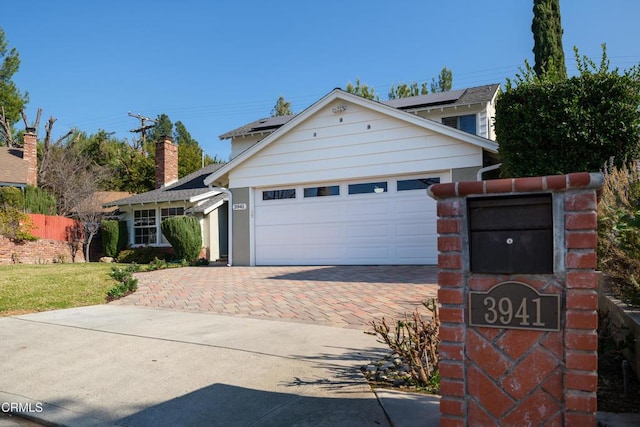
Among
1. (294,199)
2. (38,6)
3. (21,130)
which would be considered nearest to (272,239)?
(294,199)

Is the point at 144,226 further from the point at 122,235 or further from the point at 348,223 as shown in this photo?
the point at 348,223

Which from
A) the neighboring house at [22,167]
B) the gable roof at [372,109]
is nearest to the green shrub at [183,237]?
the gable roof at [372,109]

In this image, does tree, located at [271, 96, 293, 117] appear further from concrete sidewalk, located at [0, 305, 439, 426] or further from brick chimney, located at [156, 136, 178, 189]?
concrete sidewalk, located at [0, 305, 439, 426]

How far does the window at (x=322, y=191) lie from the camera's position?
1321 centimetres

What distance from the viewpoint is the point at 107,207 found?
21453 mm

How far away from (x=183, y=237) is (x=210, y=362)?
12.5 metres

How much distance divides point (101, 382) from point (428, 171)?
9804 mm

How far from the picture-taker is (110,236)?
19484 mm

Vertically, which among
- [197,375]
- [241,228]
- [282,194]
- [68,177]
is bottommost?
[197,375]

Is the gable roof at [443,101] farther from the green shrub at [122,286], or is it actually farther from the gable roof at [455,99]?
the green shrub at [122,286]

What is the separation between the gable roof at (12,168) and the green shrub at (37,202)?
1.62m

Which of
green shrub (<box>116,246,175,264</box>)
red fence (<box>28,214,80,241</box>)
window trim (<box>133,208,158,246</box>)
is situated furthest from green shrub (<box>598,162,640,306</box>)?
red fence (<box>28,214,80,241</box>)

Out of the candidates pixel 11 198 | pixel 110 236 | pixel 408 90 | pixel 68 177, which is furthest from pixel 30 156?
pixel 408 90

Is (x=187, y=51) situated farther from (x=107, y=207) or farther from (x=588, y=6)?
(x=588, y=6)
